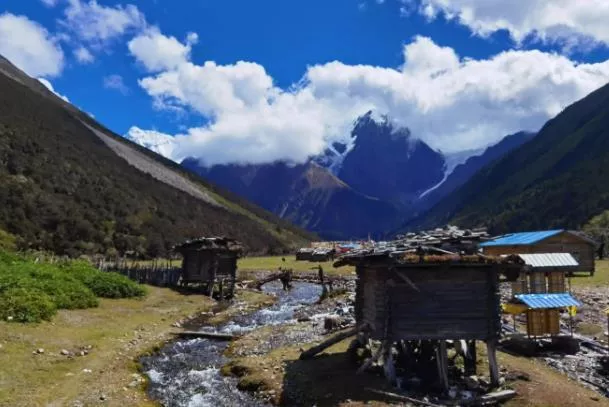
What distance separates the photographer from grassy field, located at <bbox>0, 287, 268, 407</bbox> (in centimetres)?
2062

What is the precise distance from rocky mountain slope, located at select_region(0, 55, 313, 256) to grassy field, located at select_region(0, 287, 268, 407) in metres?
46.2

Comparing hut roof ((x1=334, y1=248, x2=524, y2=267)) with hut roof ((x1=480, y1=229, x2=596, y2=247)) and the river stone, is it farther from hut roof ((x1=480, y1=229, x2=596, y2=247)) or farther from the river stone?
hut roof ((x1=480, y1=229, x2=596, y2=247))

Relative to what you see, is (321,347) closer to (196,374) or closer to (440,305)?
(196,374)

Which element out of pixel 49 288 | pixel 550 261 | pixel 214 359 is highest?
pixel 550 261

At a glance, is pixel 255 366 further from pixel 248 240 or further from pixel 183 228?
pixel 248 240

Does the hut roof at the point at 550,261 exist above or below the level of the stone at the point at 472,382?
above

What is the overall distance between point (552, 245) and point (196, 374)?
54175 mm

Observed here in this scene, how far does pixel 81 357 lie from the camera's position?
26234 mm

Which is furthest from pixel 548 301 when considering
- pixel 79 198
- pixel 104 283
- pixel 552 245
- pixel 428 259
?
pixel 79 198

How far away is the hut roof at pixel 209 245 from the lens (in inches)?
2279

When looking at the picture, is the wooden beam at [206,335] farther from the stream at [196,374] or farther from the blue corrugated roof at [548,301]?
the blue corrugated roof at [548,301]

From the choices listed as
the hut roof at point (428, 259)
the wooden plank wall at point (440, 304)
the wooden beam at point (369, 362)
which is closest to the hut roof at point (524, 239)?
the wooden plank wall at point (440, 304)

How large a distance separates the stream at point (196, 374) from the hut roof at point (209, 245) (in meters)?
16.4

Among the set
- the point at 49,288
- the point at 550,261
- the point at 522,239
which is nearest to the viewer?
Answer: the point at 49,288
